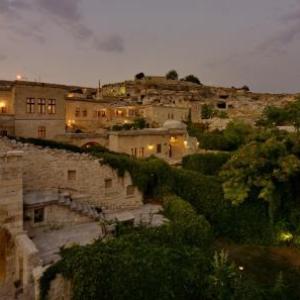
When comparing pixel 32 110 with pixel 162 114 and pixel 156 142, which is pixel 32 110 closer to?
pixel 156 142

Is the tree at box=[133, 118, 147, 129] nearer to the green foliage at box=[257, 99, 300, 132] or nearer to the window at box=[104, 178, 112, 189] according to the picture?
the green foliage at box=[257, 99, 300, 132]

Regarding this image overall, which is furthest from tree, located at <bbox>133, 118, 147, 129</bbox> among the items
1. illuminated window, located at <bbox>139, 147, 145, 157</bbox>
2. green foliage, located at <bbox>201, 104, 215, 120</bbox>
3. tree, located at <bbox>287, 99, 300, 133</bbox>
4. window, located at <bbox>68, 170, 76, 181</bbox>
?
window, located at <bbox>68, 170, 76, 181</bbox>

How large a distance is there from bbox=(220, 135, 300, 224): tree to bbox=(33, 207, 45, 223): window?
11.6 m

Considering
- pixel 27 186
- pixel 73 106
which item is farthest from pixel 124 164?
pixel 73 106

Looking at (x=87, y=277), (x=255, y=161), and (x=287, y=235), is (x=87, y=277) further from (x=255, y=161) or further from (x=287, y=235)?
(x=287, y=235)

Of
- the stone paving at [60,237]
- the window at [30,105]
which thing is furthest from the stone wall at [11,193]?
the window at [30,105]

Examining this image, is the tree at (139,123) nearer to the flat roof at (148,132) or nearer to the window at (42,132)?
the flat roof at (148,132)

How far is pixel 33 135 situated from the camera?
27953 mm

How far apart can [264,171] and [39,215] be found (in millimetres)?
13795

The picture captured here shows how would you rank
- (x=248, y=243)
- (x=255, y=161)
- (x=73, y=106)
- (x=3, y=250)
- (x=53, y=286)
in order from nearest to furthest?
(x=53, y=286) → (x=3, y=250) → (x=255, y=161) → (x=248, y=243) → (x=73, y=106)

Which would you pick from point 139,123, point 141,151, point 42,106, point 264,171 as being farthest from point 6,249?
point 139,123

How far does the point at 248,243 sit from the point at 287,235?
2590mm

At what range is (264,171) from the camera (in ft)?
61.4

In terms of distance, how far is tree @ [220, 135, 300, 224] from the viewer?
58.9 feet
